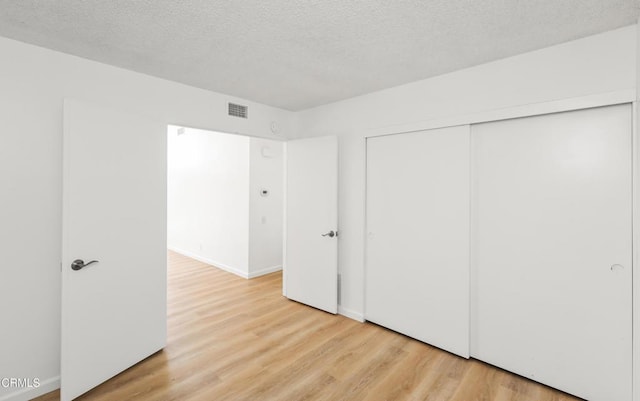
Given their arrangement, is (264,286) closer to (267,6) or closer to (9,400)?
(9,400)

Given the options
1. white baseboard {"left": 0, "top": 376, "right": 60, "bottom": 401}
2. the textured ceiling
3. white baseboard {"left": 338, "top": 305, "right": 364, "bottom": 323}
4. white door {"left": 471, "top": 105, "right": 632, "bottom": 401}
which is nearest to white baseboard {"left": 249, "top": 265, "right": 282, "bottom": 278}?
white baseboard {"left": 338, "top": 305, "right": 364, "bottom": 323}

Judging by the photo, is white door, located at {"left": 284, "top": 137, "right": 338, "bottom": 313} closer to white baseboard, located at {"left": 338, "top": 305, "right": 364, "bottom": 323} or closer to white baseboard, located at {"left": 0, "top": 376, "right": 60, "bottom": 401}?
white baseboard, located at {"left": 338, "top": 305, "right": 364, "bottom": 323}

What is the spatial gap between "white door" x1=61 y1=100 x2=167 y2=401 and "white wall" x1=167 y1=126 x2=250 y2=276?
2231 mm

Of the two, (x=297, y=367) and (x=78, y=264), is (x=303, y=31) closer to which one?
(x=78, y=264)

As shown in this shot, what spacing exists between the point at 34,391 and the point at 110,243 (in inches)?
43.8

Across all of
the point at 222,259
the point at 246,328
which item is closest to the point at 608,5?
the point at 246,328

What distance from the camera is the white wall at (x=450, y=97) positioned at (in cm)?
197

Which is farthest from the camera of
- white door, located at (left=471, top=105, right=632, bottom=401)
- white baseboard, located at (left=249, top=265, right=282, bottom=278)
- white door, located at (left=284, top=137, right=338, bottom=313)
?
white baseboard, located at (left=249, top=265, right=282, bottom=278)

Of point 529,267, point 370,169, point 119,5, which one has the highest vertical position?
point 119,5

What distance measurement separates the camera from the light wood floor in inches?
82.8

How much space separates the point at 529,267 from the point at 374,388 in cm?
151

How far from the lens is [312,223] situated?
365 cm

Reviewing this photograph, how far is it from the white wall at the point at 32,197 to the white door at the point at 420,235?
8.91ft

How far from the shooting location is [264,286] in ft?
14.5
